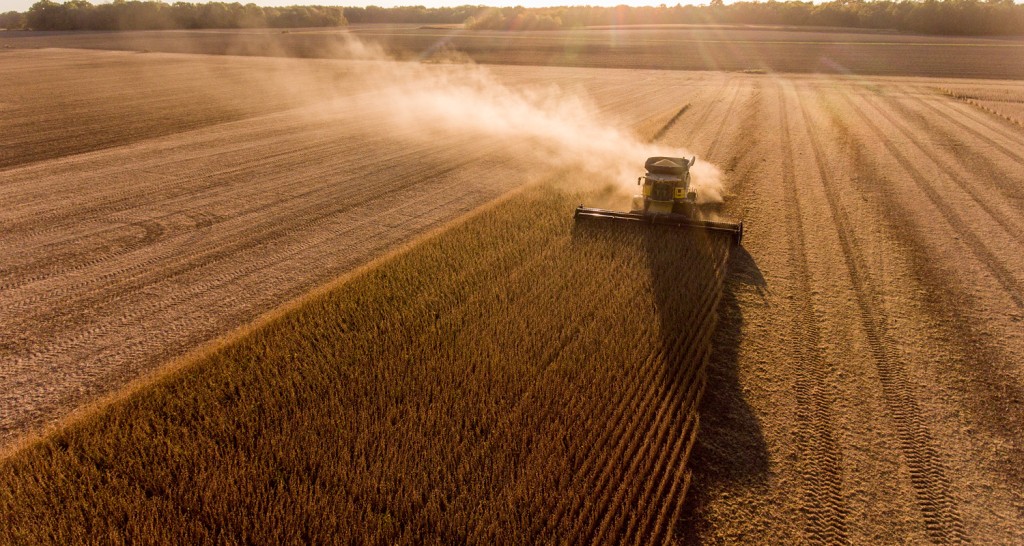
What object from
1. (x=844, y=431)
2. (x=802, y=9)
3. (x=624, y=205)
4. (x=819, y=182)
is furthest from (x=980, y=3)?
(x=844, y=431)

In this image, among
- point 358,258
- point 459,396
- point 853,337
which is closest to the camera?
point 459,396

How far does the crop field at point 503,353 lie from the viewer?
15.9 feet

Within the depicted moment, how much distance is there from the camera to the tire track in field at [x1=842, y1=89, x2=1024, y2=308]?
8.74 metres

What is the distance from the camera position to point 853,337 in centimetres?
742

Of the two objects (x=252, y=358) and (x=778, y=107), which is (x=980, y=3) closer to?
(x=778, y=107)

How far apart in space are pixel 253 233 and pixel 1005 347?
512 inches

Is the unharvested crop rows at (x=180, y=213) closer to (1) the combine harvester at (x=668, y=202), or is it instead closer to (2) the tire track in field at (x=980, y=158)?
(1) the combine harvester at (x=668, y=202)

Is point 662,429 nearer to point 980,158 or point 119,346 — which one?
point 119,346

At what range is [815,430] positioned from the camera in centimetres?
580

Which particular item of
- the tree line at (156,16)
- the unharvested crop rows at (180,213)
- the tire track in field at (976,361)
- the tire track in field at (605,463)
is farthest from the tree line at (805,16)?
the tire track in field at (605,463)

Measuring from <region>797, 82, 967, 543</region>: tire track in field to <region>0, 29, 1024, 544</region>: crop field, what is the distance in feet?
0.11

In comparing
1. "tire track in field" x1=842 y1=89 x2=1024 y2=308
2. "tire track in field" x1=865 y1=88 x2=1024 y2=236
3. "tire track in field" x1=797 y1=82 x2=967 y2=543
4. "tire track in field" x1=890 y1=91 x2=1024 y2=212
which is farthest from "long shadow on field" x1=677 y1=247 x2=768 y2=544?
"tire track in field" x1=890 y1=91 x2=1024 y2=212

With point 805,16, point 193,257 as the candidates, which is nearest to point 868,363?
point 193,257

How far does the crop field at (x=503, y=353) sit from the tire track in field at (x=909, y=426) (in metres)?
0.03
